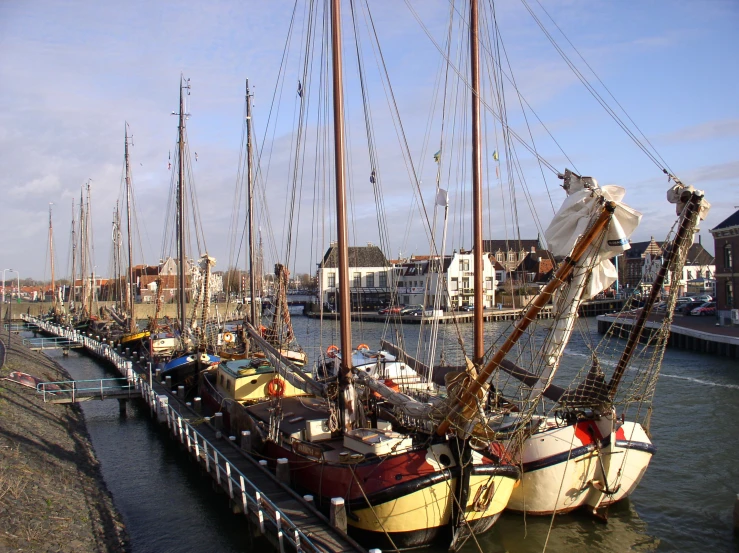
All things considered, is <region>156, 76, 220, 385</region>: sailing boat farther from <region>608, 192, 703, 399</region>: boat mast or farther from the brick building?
the brick building

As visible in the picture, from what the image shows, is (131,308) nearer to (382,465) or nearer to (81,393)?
(81,393)

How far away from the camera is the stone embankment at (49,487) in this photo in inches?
492

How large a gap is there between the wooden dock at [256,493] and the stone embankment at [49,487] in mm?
2886

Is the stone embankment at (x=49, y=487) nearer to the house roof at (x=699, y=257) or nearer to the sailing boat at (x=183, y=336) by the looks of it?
the sailing boat at (x=183, y=336)

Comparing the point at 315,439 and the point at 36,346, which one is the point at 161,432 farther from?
the point at 36,346

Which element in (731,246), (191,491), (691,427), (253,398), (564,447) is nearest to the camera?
(564,447)

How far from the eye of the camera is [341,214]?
16406mm

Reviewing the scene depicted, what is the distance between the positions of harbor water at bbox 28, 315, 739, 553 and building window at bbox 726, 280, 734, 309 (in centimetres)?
2973

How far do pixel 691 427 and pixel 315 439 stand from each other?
1834cm

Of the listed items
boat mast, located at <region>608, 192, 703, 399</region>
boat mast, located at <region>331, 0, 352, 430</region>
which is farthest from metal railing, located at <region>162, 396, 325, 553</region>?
boat mast, located at <region>608, 192, 703, 399</region>

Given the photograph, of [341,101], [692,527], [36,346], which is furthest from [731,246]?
[36,346]

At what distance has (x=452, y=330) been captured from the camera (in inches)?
2928

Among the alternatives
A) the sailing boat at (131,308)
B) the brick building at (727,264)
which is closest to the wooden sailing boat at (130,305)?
the sailing boat at (131,308)

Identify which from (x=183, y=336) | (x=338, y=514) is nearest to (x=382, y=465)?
(x=338, y=514)
